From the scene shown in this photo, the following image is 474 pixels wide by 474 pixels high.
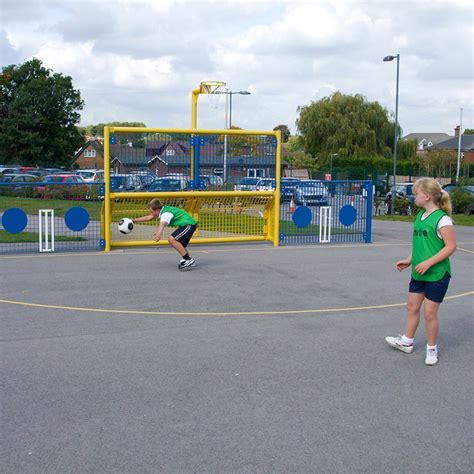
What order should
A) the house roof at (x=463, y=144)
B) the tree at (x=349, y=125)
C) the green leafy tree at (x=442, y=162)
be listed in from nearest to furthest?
the green leafy tree at (x=442, y=162) → the tree at (x=349, y=125) → the house roof at (x=463, y=144)

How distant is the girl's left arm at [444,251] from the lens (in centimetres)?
632

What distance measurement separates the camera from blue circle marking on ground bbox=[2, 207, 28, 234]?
44.6ft

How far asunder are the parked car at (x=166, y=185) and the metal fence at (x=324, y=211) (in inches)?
104

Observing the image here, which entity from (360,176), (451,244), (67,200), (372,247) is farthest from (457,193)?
(451,244)

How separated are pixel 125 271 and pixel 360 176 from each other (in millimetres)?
34469

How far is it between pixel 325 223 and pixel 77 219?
5.87 meters

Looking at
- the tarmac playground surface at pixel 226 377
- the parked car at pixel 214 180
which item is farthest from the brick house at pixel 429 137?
the tarmac playground surface at pixel 226 377

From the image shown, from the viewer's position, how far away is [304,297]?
32.1 ft

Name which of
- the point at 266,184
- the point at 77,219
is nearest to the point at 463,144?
the point at 266,184

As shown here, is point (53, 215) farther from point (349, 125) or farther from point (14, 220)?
point (349, 125)

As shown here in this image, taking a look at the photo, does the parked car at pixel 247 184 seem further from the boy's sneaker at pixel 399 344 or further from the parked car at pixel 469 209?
the parked car at pixel 469 209

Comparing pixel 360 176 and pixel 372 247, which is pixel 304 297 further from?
pixel 360 176

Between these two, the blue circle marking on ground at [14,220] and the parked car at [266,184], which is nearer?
the blue circle marking on ground at [14,220]

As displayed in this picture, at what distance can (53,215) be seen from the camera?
46.3ft
